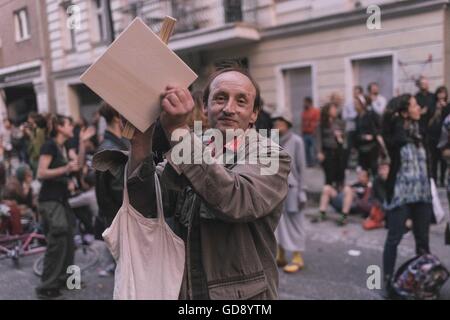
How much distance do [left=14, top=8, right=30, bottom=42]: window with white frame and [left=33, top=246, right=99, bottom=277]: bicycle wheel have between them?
3.71 meters

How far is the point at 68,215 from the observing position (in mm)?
4492

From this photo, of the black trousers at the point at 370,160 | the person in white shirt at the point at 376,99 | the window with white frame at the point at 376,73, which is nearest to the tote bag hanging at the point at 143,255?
the black trousers at the point at 370,160

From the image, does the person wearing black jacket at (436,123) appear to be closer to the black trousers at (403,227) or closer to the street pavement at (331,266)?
the black trousers at (403,227)

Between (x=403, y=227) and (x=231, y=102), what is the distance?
10.2 ft

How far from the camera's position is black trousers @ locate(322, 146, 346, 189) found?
7.51 m

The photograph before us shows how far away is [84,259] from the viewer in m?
5.58

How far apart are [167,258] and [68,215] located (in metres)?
3.41

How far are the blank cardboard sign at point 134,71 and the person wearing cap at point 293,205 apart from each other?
3.82 meters

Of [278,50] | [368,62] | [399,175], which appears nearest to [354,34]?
[368,62]

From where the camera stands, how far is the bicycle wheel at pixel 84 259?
195 inches

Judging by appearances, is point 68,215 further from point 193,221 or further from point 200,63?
point 200,63

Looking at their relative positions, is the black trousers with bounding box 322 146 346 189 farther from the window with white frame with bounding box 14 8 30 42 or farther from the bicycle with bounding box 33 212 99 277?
the window with white frame with bounding box 14 8 30 42
